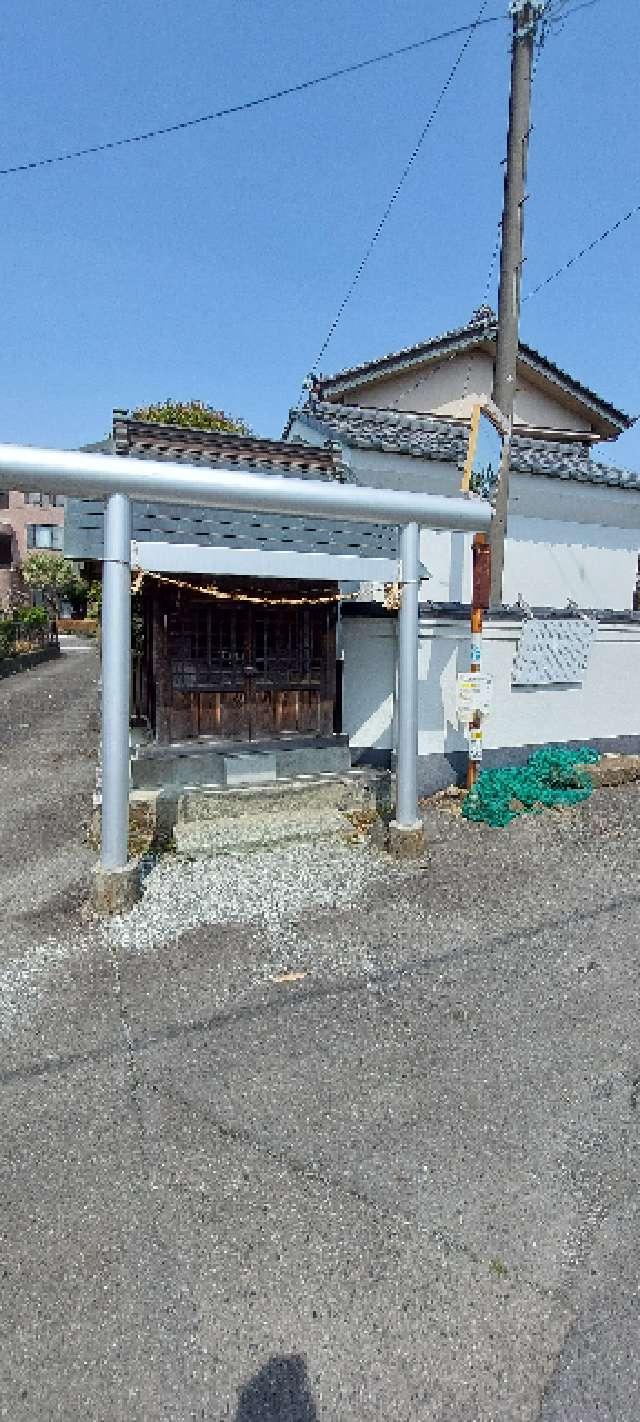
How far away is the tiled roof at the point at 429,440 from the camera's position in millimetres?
13141

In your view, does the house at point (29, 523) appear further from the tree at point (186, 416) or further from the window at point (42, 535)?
the tree at point (186, 416)

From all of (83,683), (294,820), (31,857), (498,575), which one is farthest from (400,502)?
(83,683)

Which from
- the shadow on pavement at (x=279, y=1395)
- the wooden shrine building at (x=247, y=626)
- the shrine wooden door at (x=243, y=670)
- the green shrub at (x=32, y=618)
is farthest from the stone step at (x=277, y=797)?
the green shrub at (x=32, y=618)

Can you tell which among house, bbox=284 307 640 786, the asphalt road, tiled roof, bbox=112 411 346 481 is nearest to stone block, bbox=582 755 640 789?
house, bbox=284 307 640 786

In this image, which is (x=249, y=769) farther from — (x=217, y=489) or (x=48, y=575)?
(x=48, y=575)

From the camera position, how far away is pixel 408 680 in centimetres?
711

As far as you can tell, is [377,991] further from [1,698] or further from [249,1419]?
[1,698]

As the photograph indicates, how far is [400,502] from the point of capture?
22.3 feet

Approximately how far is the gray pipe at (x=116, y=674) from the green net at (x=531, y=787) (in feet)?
15.0

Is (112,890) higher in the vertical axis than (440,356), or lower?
lower

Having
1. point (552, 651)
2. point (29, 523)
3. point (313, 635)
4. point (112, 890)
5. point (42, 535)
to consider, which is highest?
point (29, 523)

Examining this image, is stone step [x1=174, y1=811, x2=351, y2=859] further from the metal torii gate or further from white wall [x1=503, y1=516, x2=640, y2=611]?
white wall [x1=503, y1=516, x2=640, y2=611]

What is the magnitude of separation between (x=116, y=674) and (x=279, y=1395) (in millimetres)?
4816

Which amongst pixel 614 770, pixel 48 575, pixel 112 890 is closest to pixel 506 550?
pixel 614 770
